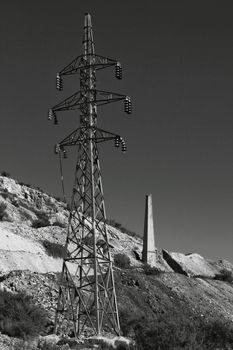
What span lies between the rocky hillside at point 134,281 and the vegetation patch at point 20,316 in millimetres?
504

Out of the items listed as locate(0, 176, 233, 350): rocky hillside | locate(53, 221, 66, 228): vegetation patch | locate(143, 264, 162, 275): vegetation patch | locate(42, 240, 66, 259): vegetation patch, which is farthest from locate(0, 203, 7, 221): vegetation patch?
locate(143, 264, 162, 275): vegetation patch

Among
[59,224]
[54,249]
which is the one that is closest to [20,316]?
[54,249]

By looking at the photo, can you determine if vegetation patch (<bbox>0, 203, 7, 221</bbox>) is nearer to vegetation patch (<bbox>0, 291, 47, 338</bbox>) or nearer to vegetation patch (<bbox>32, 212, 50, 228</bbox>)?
vegetation patch (<bbox>32, 212, 50, 228</bbox>)

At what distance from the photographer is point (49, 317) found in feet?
89.7

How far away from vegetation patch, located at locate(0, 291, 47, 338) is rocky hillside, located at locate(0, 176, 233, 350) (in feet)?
1.65

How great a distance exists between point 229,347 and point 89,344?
6.87 m

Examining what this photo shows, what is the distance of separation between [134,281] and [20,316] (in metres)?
14.9

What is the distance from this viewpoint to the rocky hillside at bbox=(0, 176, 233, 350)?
25.7m

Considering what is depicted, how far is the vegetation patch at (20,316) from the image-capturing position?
78.9 ft

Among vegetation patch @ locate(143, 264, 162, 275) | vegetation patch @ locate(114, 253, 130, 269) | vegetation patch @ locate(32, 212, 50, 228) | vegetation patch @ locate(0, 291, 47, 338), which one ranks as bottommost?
vegetation patch @ locate(0, 291, 47, 338)

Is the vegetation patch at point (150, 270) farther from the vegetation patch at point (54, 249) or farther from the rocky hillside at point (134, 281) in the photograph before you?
the vegetation patch at point (54, 249)

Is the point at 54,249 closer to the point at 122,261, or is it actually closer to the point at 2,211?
the point at 122,261

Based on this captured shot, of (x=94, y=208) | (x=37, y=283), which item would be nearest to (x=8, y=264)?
(x=37, y=283)

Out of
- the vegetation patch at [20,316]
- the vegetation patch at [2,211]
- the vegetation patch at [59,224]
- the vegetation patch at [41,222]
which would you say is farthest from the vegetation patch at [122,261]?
the vegetation patch at [20,316]
